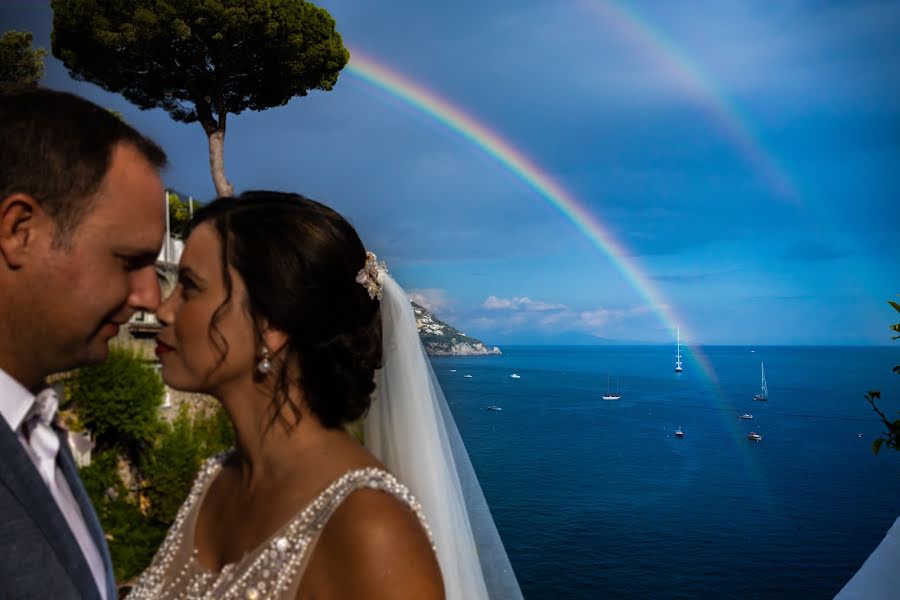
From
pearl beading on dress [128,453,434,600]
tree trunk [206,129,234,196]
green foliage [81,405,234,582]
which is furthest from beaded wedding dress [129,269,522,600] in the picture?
tree trunk [206,129,234,196]

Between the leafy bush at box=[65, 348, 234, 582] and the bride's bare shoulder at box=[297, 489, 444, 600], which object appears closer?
the bride's bare shoulder at box=[297, 489, 444, 600]

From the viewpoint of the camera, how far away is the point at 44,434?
5.01 feet

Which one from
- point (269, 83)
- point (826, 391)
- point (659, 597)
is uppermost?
point (269, 83)

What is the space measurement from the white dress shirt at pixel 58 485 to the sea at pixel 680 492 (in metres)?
40.8

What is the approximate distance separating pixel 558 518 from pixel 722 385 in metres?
98.3

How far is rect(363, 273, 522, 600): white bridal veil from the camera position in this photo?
234 cm

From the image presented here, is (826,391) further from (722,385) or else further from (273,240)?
(273,240)

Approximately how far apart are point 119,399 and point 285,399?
12.1 m

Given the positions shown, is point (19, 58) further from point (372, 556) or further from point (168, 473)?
point (372, 556)

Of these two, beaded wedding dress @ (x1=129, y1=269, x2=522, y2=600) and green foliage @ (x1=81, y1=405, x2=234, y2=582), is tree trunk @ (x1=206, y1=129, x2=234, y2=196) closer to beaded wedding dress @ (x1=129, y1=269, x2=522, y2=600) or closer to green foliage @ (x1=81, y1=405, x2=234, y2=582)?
green foliage @ (x1=81, y1=405, x2=234, y2=582)

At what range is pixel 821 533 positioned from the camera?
50688 mm

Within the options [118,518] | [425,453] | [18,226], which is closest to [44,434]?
[18,226]

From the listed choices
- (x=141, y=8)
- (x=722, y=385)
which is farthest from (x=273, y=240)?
→ (x=722, y=385)

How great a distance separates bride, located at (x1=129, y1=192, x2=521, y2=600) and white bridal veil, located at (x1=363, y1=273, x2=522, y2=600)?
13 millimetres
